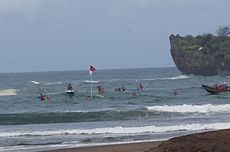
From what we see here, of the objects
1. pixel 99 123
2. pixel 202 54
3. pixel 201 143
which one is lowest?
pixel 99 123

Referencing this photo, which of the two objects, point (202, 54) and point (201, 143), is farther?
point (202, 54)

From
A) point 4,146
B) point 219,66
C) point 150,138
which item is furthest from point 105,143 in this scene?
point 219,66

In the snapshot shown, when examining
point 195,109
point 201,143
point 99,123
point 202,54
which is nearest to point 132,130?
point 99,123

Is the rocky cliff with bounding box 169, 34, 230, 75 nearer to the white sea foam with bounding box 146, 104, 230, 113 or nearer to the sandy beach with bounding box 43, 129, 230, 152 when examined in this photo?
the white sea foam with bounding box 146, 104, 230, 113

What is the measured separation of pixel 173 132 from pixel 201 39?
112356mm

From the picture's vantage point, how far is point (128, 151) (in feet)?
53.5

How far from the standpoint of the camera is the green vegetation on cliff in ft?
380

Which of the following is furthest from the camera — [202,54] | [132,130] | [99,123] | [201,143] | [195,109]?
[202,54]

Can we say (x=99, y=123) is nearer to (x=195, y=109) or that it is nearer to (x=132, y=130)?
(x=132, y=130)

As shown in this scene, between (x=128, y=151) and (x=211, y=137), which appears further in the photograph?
(x=128, y=151)

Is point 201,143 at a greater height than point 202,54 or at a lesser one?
lesser

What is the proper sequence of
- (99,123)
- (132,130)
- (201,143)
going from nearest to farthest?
(201,143) → (132,130) → (99,123)

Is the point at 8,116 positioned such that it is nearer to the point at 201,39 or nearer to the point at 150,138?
the point at 150,138

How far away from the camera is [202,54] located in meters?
121
